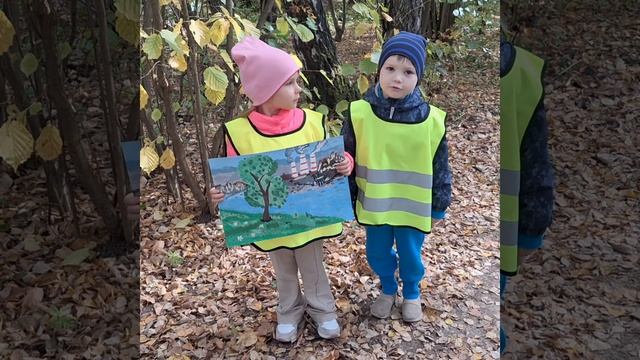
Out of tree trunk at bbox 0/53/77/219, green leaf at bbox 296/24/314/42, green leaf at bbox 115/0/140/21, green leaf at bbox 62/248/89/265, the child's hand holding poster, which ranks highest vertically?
green leaf at bbox 296/24/314/42

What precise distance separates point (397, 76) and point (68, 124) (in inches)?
54.4

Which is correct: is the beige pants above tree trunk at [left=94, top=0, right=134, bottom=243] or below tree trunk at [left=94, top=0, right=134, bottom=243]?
below

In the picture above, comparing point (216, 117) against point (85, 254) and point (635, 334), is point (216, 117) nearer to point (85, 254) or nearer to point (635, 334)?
point (85, 254)

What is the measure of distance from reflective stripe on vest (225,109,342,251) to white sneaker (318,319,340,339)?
0.46 meters

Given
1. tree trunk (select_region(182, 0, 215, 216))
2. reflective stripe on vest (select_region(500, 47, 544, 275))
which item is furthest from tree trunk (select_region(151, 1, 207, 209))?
reflective stripe on vest (select_region(500, 47, 544, 275))

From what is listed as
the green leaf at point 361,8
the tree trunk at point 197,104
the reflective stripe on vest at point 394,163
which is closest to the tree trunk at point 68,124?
the reflective stripe on vest at point 394,163

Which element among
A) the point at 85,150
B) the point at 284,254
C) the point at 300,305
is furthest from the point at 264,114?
the point at 85,150

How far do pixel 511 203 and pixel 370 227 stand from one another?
153 cm

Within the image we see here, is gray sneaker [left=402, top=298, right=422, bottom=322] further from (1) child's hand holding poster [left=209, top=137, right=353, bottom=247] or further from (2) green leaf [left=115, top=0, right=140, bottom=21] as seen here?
(2) green leaf [left=115, top=0, right=140, bottom=21]

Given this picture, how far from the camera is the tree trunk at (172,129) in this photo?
108 inches

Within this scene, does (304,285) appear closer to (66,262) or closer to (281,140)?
(281,140)

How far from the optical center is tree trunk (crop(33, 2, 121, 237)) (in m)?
0.82

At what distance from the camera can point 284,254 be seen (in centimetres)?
234

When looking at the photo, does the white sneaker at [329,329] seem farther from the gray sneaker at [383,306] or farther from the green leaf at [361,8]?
the green leaf at [361,8]
